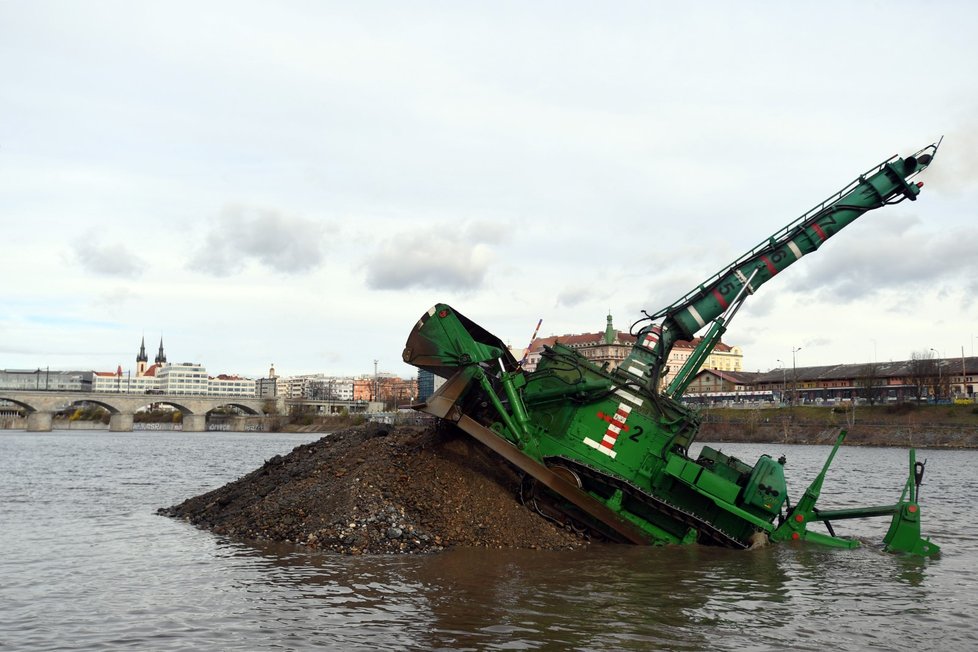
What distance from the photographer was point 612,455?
595 inches

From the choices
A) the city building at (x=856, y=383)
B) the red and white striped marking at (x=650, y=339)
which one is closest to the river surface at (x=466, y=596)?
the red and white striped marking at (x=650, y=339)

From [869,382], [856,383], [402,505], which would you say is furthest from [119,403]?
[402,505]

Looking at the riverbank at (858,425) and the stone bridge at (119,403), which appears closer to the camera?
the riverbank at (858,425)

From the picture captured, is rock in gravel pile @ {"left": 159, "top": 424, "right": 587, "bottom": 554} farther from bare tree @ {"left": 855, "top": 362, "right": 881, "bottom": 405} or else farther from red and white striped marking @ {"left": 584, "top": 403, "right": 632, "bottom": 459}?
bare tree @ {"left": 855, "top": 362, "right": 881, "bottom": 405}

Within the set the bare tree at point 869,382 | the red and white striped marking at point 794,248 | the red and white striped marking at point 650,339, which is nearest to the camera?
the red and white striped marking at point 650,339

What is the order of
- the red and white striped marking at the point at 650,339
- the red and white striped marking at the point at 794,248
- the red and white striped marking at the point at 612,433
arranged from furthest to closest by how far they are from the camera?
the red and white striped marking at the point at 794,248, the red and white striped marking at the point at 650,339, the red and white striped marking at the point at 612,433

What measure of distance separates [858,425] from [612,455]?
73.1 metres

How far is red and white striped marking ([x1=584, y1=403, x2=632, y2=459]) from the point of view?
15.2m

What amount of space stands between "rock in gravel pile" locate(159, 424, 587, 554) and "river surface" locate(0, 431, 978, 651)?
49 cm

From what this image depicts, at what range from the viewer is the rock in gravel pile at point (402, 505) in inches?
564

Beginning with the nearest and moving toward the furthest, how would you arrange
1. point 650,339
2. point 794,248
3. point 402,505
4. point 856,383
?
point 402,505 < point 650,339 < point 794,248 < point 856,383

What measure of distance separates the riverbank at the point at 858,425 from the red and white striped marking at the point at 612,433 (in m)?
60.9

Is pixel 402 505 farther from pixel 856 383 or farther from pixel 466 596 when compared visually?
pixel 856 383

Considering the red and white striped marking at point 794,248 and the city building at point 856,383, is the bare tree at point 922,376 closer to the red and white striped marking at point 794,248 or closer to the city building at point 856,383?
the city building at point 856,383
